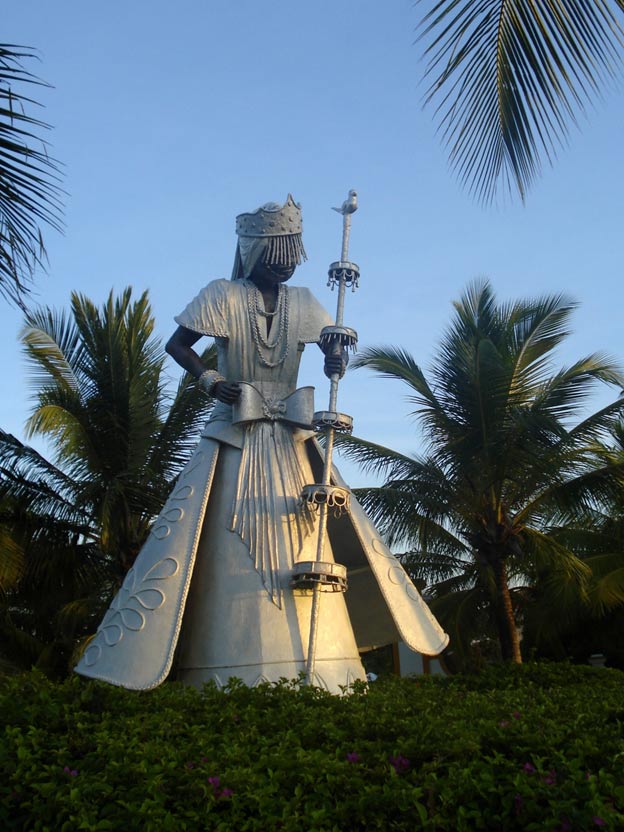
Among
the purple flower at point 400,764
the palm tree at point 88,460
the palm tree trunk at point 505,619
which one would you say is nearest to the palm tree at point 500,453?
the palm tree trunk at point 505,619

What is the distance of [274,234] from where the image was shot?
22.7 feet

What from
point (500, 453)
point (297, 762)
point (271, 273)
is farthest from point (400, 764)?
point (500, 453)

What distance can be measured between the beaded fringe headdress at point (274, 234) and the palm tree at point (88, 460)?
5.64m

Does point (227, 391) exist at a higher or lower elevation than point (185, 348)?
lower

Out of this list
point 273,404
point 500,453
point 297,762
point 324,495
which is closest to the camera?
point 297,762

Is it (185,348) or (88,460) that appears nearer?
(185,348)

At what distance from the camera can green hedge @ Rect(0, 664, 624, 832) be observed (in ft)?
10.6

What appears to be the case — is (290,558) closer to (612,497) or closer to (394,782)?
(394,782)

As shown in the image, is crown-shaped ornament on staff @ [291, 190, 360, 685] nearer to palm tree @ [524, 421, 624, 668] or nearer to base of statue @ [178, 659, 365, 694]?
base of statue @ [178, 659, 365, 694]

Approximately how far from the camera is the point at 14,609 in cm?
1522

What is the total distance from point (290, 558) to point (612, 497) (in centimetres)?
803

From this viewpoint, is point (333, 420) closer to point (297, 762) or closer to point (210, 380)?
point (210, 380)

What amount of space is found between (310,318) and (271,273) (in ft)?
1.46

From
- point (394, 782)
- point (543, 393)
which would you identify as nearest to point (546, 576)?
point (543, 393)
